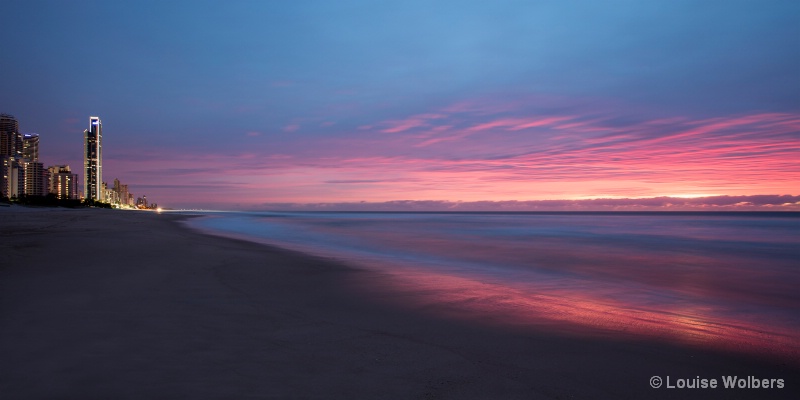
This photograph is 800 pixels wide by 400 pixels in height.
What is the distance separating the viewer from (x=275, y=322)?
20.0 ft

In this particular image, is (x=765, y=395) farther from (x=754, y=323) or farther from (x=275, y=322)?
(x=275, y=322)

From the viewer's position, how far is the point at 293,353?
15.7 feet

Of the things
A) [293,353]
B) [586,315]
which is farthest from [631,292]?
[293,353]

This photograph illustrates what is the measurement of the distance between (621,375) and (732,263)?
59.5 ft

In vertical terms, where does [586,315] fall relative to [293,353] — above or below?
below

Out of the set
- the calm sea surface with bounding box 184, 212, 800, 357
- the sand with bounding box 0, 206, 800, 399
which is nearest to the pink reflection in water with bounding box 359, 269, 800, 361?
the calm sea surface with bounding box 184, 212, 800, 357

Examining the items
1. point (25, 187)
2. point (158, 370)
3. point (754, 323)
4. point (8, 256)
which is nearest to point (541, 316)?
point (754, 323)

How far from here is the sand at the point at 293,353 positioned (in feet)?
13.0

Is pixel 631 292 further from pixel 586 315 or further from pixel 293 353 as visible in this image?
pixel 293 353

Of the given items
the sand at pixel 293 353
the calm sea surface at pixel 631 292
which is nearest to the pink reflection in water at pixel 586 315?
the calm sea surface at pixel 631 292

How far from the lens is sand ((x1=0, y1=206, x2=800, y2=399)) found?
156 inches

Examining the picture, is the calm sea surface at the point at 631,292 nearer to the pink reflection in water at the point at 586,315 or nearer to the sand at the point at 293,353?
the pink reflection in water at the point at 586,315

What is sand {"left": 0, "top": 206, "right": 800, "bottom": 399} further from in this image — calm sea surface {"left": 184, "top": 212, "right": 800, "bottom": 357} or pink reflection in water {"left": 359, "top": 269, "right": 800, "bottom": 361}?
calm sea surface {"left": 184, "top": 212, "right": 800, "bottom": 357}

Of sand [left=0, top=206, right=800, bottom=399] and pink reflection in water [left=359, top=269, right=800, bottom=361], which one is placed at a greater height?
sand [left=0, top=206, right=800, bottom=399]
